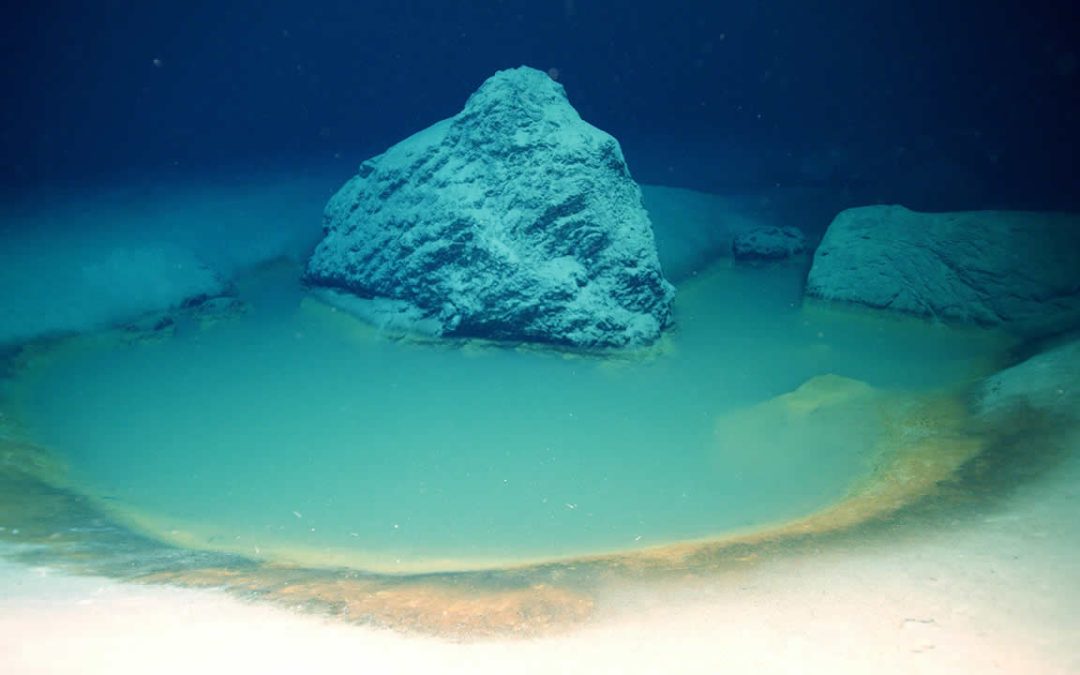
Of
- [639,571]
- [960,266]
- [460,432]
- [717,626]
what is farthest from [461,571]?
[960,266]

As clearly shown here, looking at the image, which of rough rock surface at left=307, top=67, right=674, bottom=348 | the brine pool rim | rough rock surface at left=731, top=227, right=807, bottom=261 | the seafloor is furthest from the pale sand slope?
rough rock surface at left=731, top=227, right=807, bottom=261

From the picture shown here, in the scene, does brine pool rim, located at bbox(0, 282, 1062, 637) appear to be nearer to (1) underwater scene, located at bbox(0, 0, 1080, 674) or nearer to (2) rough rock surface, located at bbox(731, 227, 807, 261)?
(1) underwater scene, located at bbox(0, 0, 1080, 674)

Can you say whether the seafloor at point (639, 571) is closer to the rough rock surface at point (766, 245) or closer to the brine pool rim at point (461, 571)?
the brine pool rim at point (461, 571)

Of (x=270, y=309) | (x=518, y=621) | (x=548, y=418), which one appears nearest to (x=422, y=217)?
(x=270, y=309)

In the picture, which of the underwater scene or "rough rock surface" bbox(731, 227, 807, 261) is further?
"rough rock surface" bbox(731, 227, 807, 261)

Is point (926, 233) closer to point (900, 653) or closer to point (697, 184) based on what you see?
point (697, 184)

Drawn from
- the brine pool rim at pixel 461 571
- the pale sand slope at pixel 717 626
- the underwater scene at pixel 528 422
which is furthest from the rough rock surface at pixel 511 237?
the pale sand slope at pixel 717 626
